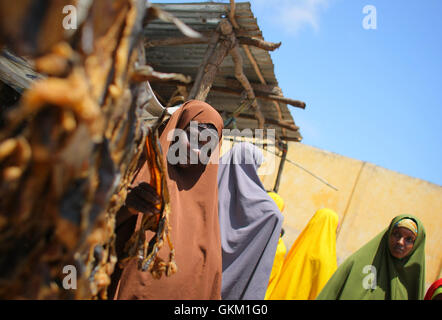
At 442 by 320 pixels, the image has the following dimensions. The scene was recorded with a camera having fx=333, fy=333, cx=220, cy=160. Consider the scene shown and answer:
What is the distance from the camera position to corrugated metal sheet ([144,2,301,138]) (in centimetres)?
353

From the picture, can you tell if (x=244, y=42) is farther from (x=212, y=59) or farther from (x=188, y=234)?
(x=188, y=234)

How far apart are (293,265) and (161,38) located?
3292 mm

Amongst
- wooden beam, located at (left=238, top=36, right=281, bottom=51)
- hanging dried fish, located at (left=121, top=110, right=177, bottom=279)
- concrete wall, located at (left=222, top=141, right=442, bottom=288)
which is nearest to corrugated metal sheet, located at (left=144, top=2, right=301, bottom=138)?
wooden beam, located at (left=238, top=36, right=281, bottom=51)

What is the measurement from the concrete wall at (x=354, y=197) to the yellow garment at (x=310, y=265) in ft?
12.8

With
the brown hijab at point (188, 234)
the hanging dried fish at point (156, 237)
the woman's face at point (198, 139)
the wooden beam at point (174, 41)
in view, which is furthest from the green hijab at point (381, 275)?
the wooden beam at point (174, 41)

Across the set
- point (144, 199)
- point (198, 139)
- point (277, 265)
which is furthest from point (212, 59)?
point (144, 199)

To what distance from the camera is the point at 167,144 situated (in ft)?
5.28

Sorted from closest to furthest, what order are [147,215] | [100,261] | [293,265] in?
1. [100,261]
2. [147,215]
3. [293,265]

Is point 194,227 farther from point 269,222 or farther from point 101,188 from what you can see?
point 269,222

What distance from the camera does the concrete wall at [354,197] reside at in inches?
307

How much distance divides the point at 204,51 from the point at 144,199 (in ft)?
12.3

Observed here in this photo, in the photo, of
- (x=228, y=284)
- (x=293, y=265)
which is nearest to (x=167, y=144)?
(x=228, y=284)

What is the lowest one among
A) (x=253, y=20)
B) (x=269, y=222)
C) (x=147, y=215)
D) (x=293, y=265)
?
(x=293, y=265)

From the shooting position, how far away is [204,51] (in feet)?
14.6
